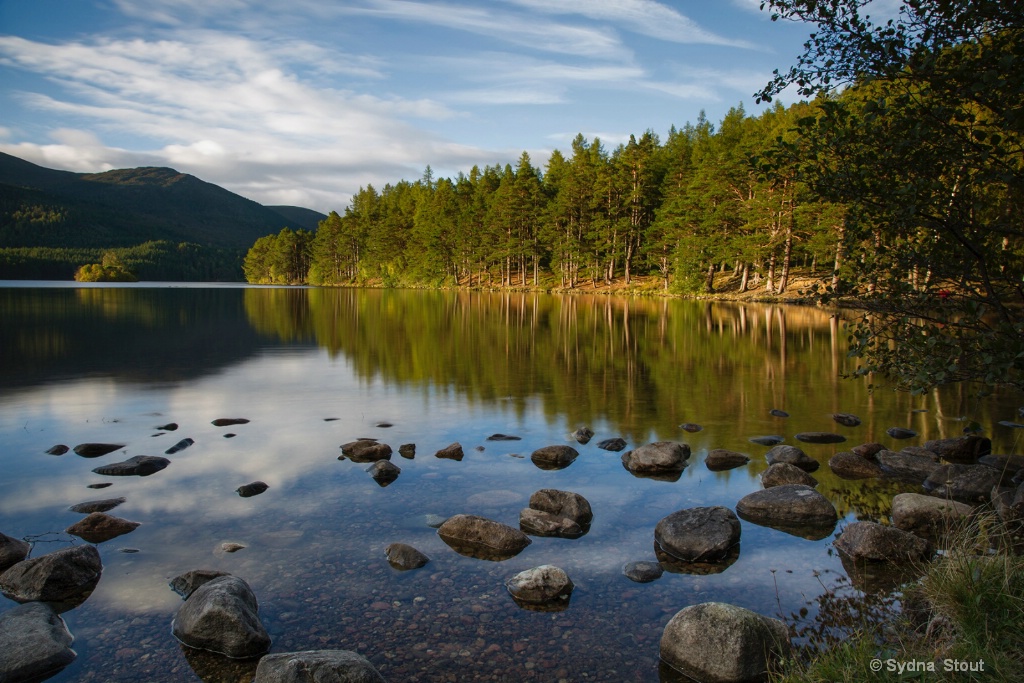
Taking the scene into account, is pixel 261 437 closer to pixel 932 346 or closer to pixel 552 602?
pixel 552 602

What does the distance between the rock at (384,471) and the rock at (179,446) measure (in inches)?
158

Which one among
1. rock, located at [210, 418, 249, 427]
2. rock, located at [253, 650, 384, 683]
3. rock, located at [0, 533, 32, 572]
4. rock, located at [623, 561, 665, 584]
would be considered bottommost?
rock, located at [210, 418, 249, 427]

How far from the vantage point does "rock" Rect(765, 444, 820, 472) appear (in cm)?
1097

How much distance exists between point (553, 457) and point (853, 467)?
4.98 m

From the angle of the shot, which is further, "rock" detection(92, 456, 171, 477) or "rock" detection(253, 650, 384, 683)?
"rock" detection(92, 456, 171, 477)

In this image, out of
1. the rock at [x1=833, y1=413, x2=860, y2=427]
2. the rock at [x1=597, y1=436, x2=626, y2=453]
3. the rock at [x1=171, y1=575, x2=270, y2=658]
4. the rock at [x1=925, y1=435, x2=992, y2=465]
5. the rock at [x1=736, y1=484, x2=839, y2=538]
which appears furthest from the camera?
the rock at [x1=833, y1=413, x2=860, y2=427]

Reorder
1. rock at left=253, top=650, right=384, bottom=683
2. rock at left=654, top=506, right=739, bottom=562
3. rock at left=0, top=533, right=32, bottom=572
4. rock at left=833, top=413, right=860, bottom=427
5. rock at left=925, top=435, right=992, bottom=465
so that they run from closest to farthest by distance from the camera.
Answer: rock at left=253, top=650, right=384, bottom=683, rock at left=0, top=533, right=32, bottom=572, rock at left=654, top=506, right=739, bottom=562, rock at left=925, top=435, right=992, bottom=465, rock at left=833, top=413, right=860, bottom=427

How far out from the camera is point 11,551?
7.25 metres

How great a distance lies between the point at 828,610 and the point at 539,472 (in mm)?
5309

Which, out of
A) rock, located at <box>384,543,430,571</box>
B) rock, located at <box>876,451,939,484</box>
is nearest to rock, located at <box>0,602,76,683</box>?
rock, located at <box>384,543,430,571</box>

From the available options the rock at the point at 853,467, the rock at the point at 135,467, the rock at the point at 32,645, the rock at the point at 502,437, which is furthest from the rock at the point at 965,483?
the rock at the point at 135,467

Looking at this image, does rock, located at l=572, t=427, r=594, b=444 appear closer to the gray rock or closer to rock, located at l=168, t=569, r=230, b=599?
the gray rock

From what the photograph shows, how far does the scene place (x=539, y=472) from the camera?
429 inches

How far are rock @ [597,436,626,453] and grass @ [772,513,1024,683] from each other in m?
5.84
